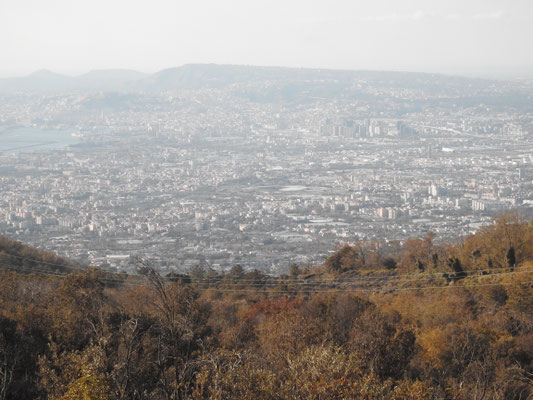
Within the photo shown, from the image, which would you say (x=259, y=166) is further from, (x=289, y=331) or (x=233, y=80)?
(x=233, y=80)

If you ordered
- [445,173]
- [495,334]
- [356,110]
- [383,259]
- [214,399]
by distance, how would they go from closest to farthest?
[214,399] → [495,334] → [383,259] → [445,173] → [356,110]

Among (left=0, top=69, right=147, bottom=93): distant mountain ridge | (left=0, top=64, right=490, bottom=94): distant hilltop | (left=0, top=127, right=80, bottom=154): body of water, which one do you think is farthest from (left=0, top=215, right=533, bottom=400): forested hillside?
(left=0, top=69, right=147, bottom=93): distant mountain ridge

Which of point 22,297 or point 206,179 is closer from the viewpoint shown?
point 22,297

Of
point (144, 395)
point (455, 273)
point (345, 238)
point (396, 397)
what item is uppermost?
point (396, 397)

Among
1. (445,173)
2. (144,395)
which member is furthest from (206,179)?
(144,395)

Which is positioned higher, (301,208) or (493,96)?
(493,96)

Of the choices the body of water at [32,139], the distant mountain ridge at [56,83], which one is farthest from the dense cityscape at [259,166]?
the distant mountain ridge at [56,83]

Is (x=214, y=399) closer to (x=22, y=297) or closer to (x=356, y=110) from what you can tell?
(x=22, y=297)
